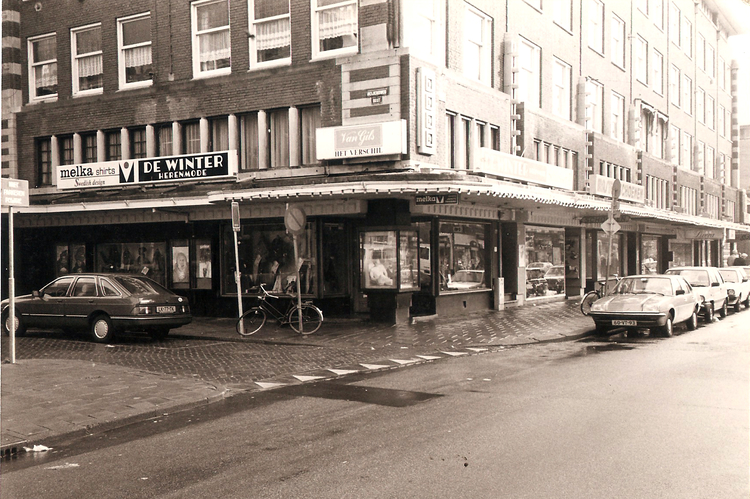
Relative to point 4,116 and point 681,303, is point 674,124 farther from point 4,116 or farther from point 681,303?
point 4,116

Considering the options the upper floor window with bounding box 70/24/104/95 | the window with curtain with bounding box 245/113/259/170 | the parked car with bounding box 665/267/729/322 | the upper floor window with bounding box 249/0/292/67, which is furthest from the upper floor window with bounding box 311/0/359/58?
the parked car with bounding box 665/267/729/322

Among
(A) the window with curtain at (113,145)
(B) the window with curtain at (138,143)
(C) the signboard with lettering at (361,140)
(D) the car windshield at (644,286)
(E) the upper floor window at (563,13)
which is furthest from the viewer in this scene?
(E) the upper floor window at (563,13)

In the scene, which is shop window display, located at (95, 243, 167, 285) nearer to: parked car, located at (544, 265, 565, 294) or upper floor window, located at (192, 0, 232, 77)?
upper floor window, located at (192, 0, 232, 77)

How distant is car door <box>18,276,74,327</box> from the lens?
15.4 meters

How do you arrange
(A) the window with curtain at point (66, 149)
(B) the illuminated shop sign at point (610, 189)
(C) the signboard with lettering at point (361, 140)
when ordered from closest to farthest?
(C) the signboard with lettering at point (361, 140) < (A) the window with curtain at point (66, 149) < (B) the illuminated shop sign at point (610, 189)

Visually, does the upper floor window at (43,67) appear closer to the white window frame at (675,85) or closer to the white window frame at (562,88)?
the white window frame at (562,88)

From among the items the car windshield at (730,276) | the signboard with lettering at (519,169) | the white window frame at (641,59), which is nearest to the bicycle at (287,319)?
the signboard with lettering at (519,169)

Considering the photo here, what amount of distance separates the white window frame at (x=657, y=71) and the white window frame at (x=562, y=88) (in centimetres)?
1150

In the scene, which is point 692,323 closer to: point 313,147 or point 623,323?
point 623,323

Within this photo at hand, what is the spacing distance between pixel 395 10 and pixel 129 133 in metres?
9.97

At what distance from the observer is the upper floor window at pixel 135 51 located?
21469 mm

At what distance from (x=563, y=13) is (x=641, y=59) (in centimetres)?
1032

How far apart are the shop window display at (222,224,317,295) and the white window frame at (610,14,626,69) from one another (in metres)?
19.4

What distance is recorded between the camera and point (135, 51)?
21703 millimetres
